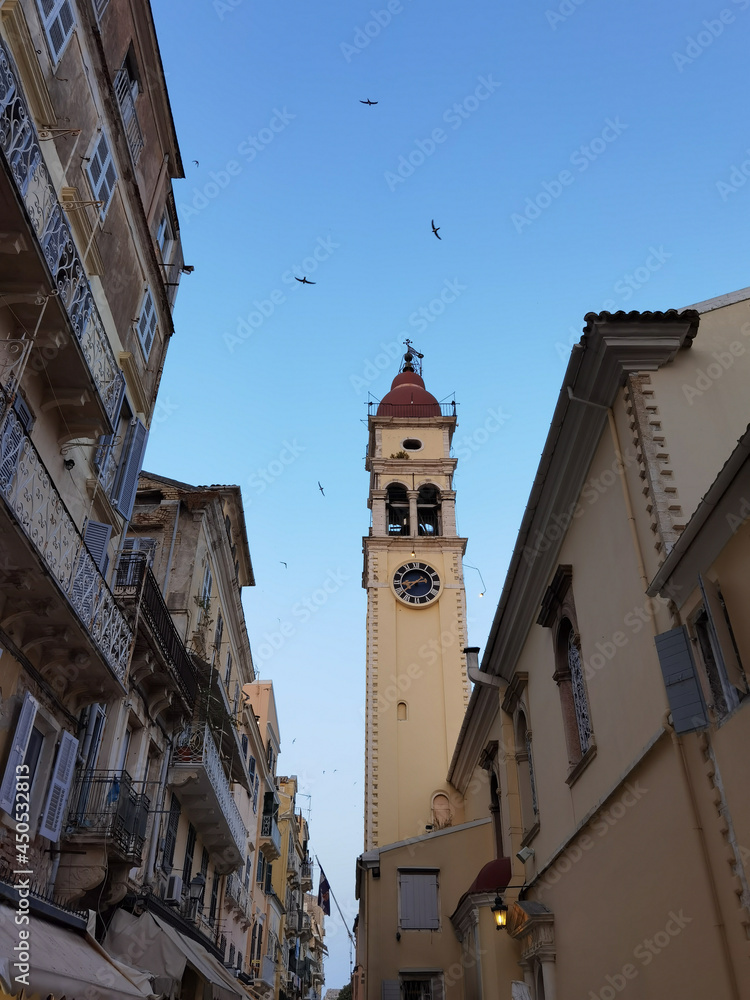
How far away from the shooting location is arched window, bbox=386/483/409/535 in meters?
37.9

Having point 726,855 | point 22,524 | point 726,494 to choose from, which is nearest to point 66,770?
point 22,524

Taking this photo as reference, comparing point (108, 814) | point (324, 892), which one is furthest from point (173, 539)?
point (324, 892)

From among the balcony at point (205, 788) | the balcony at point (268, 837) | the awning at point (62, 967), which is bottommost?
the awning at point (62, 967)

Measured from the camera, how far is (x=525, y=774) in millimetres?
16500

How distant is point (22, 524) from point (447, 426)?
3370 centimetres

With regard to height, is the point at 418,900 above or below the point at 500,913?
above

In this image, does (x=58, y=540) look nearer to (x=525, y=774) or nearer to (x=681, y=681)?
(x=681, y=681)

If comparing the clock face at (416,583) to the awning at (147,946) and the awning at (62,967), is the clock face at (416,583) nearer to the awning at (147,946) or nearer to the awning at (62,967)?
the awning at (147,946)

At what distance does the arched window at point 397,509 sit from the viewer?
37906 mm

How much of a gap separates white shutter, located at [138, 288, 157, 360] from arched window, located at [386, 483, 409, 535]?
23272 millimetres

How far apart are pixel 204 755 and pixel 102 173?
37.7ft

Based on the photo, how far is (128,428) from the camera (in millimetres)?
14133

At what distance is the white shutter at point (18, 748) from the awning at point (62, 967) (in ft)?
4.06

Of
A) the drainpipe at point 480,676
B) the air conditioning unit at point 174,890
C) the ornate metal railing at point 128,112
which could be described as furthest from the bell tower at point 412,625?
the ornate metal railing at point 128,112
